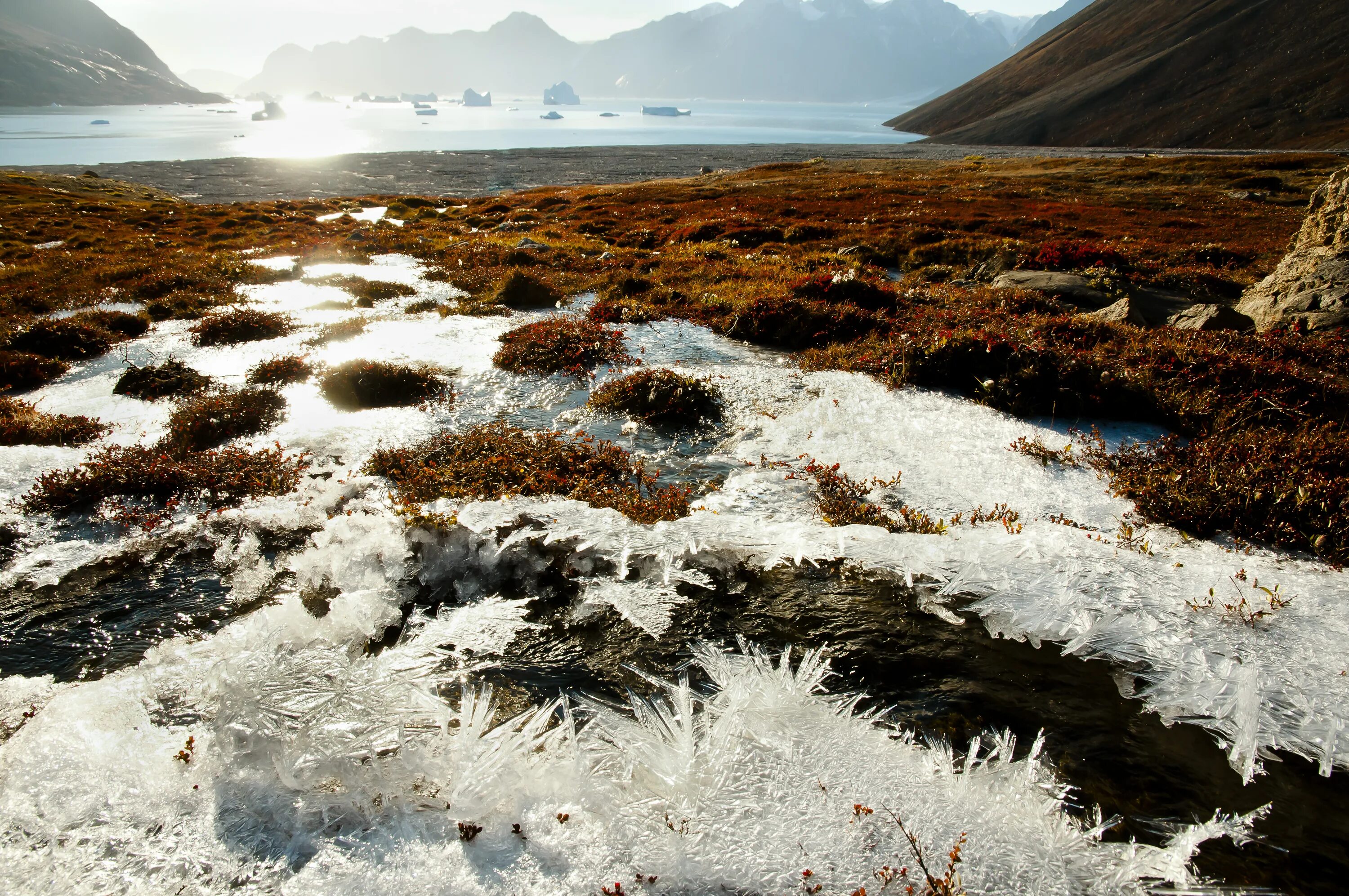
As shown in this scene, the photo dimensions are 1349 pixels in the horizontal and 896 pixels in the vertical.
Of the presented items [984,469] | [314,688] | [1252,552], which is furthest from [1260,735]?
[314,688]

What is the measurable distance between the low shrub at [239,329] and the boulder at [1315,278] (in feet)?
77.3

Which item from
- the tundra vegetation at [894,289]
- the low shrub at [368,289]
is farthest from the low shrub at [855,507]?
the low shrub at [368,289]

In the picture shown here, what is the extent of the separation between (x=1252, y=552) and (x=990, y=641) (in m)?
3.69

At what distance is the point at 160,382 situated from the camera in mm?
12523

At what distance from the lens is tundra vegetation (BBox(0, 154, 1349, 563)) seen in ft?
28.3

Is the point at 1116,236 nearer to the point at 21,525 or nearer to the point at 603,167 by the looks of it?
the point at 21,525

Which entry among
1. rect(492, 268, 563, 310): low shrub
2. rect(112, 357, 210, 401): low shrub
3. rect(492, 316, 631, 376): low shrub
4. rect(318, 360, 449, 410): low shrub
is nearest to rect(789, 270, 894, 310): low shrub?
rect(492, 316, 631, 376): low shrub

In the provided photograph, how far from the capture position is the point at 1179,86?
443ft

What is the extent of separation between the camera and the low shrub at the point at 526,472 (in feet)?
27.0

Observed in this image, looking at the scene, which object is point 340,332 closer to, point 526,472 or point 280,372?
point 280,372

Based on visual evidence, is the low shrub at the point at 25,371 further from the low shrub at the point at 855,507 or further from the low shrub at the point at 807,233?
the low shrub at the point at 807,233

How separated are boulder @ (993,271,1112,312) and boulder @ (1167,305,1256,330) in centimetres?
237

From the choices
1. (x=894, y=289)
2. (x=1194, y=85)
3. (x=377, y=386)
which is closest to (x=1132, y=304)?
(x=894, y=289)

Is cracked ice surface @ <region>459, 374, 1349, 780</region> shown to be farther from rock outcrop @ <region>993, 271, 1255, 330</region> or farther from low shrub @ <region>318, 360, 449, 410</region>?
rock outcrop @ <region>993, 271, 1255, 330</region>
